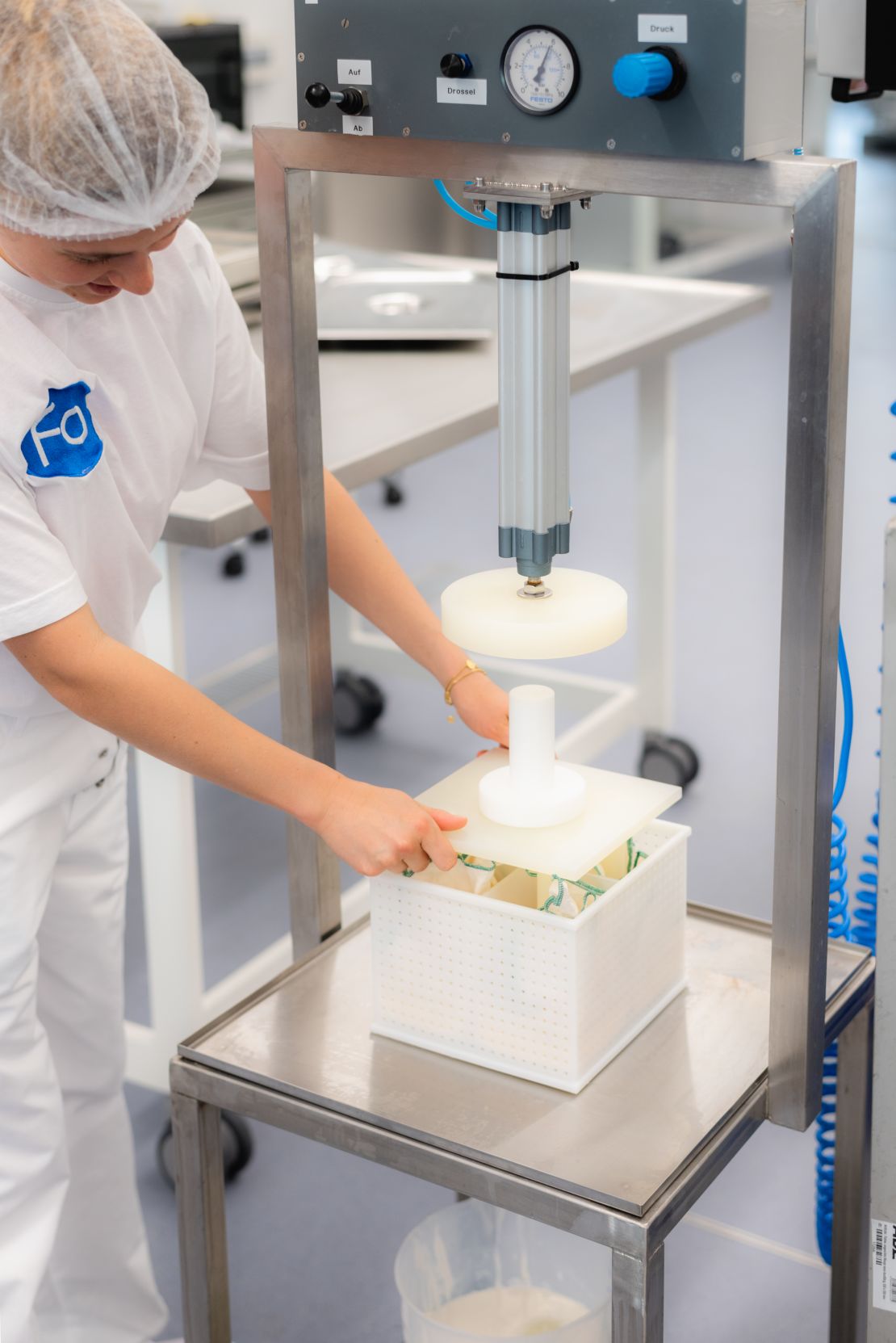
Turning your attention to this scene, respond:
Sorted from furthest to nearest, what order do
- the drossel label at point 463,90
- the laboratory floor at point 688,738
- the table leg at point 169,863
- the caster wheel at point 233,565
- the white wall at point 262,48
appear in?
the white wall at point 262,48
the caster wheel at point 233,565
the table leg at point 169,863
the laboratory floor at point 688,738
the drossel label at point 463,90

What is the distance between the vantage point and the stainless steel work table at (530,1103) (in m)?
1.09

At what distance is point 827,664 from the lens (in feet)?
3.49

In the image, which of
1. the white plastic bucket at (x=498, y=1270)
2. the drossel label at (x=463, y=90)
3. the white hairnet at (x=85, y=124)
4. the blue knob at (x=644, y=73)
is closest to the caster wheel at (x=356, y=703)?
the white plastic bucket at (x=498, y=1270)

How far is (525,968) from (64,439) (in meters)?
0.55

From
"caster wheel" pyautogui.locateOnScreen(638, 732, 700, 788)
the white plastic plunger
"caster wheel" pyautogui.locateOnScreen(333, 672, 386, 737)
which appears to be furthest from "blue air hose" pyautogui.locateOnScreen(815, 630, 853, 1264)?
"caster wheel" pyautogui.locateOnScreen(333, 672, 386, 737)

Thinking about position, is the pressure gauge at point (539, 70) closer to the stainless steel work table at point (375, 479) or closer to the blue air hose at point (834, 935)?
the blue air hose at point (834, 935)

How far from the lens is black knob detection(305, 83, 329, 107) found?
111cm

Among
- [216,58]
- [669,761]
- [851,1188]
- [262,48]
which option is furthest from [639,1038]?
[262,48]

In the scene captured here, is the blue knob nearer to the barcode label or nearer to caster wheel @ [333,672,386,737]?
the barcode label

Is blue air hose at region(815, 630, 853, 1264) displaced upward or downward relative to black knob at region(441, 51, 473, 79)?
downward

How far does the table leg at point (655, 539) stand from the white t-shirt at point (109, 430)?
160cm

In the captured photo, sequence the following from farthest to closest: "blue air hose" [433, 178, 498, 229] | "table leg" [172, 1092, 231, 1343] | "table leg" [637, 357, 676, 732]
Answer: "table leg" [637, 357, 676, 732] < "table leg" [172, 1092, 231, 1343] < "blue air hose" [433, 178, 498, 229]

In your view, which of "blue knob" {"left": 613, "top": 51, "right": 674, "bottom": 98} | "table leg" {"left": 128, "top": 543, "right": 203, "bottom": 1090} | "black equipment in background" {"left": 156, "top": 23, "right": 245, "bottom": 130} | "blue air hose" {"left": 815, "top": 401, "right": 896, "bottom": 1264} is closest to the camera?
"blue knob" {"left": 613, "top": 51, "right": 674, "bottom": 98}

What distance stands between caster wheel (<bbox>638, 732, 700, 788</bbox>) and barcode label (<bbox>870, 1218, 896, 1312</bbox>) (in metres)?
1.69
